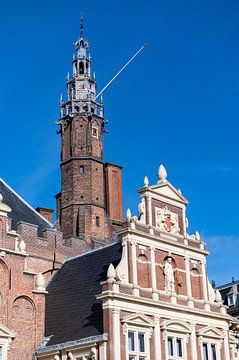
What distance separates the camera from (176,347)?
34438 millimetres

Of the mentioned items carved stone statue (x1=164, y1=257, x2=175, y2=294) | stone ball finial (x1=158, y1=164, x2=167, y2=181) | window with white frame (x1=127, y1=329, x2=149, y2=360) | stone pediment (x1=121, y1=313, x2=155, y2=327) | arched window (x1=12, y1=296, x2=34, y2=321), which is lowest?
window with white frame (x1=127, y1=329, x2=149, y2=360)

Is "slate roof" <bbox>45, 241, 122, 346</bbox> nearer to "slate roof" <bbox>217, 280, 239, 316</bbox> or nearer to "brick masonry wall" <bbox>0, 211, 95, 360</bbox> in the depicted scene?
"brick masonry wall" <bbox>0, 211, 95, 360</bbox>

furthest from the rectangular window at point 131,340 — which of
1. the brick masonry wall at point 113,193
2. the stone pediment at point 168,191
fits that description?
the brick masonry wall at point 113,193

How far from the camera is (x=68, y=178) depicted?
51.1 meters

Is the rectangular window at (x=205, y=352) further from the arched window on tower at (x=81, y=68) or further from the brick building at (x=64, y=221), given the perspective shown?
the arched window on tower at (x=81, y=68)

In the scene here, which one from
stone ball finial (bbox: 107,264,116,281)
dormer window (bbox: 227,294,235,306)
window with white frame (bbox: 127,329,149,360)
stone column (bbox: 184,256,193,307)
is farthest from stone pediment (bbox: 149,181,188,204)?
dormer window (bbox: 227,294,235,306)

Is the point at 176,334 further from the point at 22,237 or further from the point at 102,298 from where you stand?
the point at 22,237

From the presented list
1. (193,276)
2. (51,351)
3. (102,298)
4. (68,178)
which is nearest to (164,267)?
(193,276)

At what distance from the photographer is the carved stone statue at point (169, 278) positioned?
3538 centimetres

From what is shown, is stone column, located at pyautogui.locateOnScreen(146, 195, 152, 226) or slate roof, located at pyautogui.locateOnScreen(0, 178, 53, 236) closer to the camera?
stone column, located at pyautogui.locateOnScreen(146, 195, 152, 226)

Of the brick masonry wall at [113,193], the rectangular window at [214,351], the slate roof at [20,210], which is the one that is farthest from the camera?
the brick masonry wall at [113,193]

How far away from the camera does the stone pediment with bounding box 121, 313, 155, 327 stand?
32000mm

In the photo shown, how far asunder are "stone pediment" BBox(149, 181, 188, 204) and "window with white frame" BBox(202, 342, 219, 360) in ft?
26.4

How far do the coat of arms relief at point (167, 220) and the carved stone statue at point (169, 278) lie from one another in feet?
6.19
